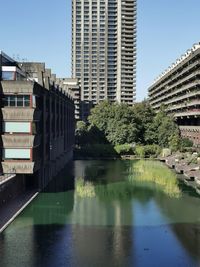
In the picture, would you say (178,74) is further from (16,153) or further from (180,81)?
(16,153)

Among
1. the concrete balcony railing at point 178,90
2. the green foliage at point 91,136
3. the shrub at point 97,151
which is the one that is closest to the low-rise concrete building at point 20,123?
the shrub at point 97,151

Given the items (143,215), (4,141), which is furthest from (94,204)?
(4,141)

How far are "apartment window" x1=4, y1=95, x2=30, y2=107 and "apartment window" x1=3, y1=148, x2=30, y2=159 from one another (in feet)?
20.2

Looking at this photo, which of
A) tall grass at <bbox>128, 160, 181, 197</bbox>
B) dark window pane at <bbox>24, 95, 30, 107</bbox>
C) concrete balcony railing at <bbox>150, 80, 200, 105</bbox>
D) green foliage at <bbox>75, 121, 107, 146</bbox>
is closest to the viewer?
dark window pane at <bbox>24, 95, 30, 107</bbox>

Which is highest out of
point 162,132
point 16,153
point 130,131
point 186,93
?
point 186,93

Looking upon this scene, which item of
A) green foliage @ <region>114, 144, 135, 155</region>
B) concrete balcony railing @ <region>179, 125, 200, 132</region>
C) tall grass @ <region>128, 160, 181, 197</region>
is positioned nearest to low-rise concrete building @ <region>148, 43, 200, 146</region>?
concrete balcony railing @ <region>179, 125, 200, 132</region>

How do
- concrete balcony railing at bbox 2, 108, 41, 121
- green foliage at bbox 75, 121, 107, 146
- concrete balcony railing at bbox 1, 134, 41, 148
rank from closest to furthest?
concrete balcony railing at bbox 2, 108, 41, 121 < concrete balcony railing at bbox 1, 134, 41, 148 < green foliage at bbox 75, 121, 107, 146

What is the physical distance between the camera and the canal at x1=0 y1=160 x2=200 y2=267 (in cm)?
3934

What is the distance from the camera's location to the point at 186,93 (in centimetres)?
14062

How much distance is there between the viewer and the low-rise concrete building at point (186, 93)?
12656 centimetres

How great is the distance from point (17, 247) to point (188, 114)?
100232mm

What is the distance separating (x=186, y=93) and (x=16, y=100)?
87870 mm

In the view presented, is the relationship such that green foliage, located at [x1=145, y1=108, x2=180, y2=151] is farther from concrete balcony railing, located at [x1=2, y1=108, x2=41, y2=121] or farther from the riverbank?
concrete balcony railing, located at [x1=2, y1=108, x2=41, y2=121]

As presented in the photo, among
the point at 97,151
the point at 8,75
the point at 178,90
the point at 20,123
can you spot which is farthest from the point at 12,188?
the point at 178,90
